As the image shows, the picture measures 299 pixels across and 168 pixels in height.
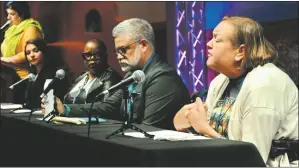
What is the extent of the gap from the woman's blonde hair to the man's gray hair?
109 centimetres

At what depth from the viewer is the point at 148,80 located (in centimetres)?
350

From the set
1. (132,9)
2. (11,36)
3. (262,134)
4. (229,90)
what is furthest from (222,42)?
(11,36)

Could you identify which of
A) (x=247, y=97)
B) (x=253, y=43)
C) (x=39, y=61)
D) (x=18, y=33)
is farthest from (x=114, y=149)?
(x=18, y=33)

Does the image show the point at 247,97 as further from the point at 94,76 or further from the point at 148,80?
the point at 94,76

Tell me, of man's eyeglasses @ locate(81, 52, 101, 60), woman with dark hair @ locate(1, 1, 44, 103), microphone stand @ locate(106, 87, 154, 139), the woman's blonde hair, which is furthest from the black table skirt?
woman with dark hair @ locate(1, 1, 44, 103)

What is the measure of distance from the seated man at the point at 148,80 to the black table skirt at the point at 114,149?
322 millimetres

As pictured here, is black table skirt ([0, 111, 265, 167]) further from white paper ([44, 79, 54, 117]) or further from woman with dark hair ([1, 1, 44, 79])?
woman with dark hair ([1, 1, 44, 79])

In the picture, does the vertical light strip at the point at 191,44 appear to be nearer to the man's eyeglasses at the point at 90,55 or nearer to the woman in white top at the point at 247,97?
the man's eyeglasses at the point at 90,55

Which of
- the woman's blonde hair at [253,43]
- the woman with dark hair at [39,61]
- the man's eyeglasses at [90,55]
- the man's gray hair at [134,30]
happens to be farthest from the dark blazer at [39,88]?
the woman's blonde hair at [253,43]

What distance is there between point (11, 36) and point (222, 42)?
402 centimetres

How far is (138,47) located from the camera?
12.0 ft

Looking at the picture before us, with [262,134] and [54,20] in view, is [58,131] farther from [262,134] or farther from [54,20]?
[54,20]

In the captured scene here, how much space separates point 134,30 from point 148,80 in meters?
0.40

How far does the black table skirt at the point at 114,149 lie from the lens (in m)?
2.04
